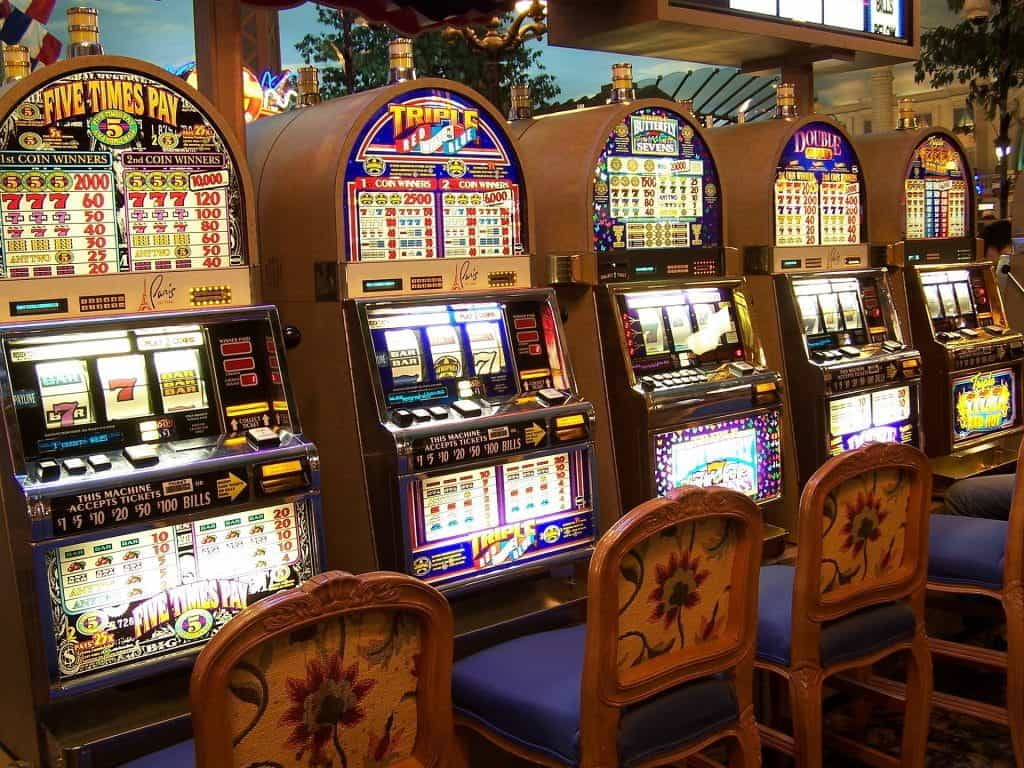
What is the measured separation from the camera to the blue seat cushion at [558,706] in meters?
2.48

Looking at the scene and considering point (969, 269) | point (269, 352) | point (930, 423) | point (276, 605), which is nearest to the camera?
point (276, 605)

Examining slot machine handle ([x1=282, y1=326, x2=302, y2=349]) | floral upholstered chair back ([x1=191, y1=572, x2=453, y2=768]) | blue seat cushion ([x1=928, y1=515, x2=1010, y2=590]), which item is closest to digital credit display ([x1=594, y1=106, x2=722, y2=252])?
slot machine handle ([x1=282, y1=326, x2=302, y2=349])

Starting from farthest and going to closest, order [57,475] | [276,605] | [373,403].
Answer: [373,403] < [57,475] < [276,605]

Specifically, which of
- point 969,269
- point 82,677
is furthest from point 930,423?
point 82,677

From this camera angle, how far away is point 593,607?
234cm

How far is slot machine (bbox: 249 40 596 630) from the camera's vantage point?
351 centimetres

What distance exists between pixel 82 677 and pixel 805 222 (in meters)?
3.90

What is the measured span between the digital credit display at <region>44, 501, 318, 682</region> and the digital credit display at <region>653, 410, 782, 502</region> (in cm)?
169

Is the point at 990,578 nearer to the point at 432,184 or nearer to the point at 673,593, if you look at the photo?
the point at 673,593

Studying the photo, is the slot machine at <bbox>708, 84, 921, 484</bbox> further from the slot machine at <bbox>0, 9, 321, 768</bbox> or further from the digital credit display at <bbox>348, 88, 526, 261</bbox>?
the slot machine at <bbox>0, 9, 321, 768</bbox>

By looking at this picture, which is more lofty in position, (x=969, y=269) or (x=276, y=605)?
(x=969, y=269)

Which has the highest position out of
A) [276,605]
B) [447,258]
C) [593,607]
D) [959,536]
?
[447,258]

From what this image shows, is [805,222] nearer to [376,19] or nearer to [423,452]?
[376,19]

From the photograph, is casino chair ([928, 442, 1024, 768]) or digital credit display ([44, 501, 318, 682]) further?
casino chair ([928, 442, 1024, 768])
